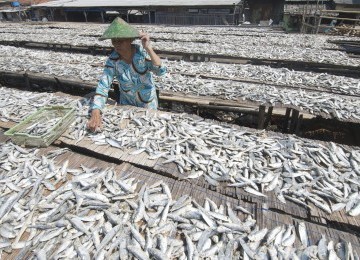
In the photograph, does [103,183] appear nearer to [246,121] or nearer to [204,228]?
[204,228]

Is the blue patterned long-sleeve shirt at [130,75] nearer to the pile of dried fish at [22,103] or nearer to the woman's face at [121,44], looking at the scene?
the woman's face at [121,44]

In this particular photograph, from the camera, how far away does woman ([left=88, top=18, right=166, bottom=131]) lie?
12.9ft

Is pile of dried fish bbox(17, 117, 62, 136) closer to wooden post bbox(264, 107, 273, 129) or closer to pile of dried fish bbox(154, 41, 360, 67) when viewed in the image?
wooden post bbox(264, 107, 273, 129)

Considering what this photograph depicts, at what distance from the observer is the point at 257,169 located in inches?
127

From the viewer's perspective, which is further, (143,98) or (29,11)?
(29,11)

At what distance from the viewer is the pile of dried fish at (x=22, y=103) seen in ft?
16.0

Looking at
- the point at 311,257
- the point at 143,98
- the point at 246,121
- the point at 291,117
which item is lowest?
the point at 246,121

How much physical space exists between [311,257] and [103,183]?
237 cm

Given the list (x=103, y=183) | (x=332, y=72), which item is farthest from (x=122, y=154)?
(x=332, y=72)

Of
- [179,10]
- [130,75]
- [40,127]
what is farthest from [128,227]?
[179,10]

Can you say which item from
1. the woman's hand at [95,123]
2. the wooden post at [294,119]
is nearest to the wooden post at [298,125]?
the wooden post at [294,119]

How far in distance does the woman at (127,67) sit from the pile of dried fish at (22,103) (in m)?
1.22

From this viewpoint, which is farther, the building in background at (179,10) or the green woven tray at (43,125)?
the building in background at (179,10)

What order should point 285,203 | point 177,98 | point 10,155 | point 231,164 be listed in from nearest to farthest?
1. point 285,203
2. point 231,164
3. point 10,155
4. point 177,98
